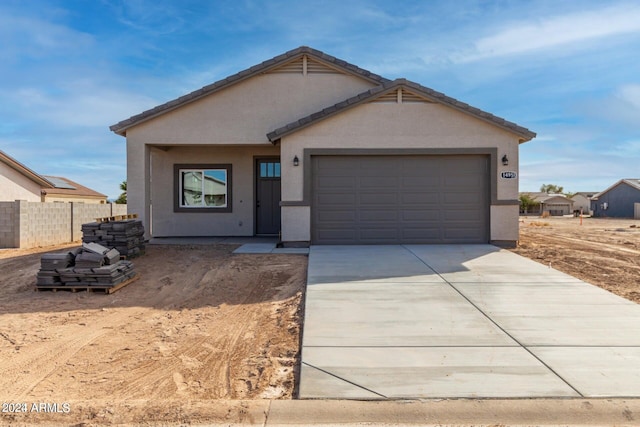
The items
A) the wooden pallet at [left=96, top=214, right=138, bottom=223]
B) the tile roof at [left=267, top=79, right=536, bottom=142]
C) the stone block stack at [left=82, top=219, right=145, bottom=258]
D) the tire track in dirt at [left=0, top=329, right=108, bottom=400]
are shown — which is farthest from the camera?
the tile roof at [left=267, top=79, right=536, bottom=142]

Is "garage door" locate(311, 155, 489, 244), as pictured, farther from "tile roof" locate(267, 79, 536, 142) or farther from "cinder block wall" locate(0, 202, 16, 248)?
"cinder block wall" locate(0, 202, 16, 248)

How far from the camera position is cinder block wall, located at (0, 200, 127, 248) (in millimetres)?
13039

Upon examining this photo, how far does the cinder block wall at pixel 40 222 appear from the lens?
42.8 feet

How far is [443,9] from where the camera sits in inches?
438

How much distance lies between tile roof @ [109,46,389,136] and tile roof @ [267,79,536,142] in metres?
1.97

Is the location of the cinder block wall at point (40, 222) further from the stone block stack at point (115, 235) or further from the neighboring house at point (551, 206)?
the neighboring house at point (551, 206)

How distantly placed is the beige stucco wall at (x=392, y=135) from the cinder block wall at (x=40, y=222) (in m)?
9.13

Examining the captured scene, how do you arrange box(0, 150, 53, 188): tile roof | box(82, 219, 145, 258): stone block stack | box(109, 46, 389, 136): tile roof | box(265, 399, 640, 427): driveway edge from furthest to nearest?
box(0, 150, 53, 188): tile roof → box(109, 46, 389, 136): tile roof → box(82, 219, 145, 258): stone block stack → box(265, 399, 640, 427): driveway edge

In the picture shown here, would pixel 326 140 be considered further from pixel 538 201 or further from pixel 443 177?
pixel 538 201

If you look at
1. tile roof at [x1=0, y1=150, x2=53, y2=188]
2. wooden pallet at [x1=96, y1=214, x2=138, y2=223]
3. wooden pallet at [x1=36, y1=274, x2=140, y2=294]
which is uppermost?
tile roof at [x1=0, y1=150, x2=53, y2=188]

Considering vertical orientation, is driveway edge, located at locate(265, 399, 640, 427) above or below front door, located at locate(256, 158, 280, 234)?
below

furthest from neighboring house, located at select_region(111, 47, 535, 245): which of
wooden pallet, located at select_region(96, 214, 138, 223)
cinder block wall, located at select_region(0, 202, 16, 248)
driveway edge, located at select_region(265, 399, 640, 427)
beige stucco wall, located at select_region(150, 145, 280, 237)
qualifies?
driveway edge, located at select_region(265, 399, 640, 427)

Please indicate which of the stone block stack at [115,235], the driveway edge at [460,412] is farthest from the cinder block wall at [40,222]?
the driveway edge at [460,412]

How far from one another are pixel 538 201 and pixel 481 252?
175 feet
